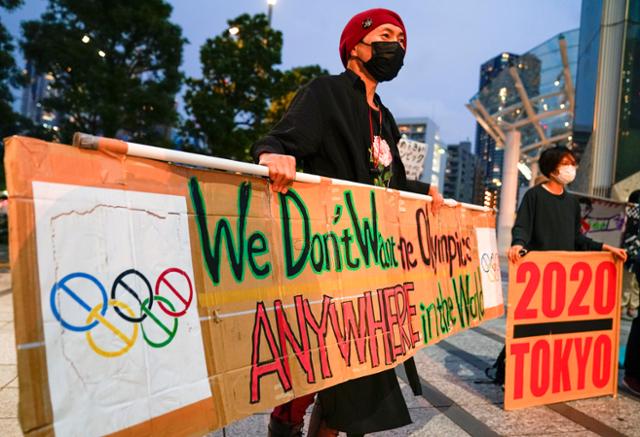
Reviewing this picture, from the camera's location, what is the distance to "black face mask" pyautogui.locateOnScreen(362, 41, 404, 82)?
6.40 feet

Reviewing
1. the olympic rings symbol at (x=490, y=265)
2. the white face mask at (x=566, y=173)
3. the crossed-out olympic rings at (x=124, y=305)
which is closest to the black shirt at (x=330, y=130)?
the crossed-out olympic rings at (x=124, y=305)

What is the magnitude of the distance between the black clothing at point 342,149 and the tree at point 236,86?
17.2 m

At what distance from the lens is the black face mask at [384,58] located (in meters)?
1.95

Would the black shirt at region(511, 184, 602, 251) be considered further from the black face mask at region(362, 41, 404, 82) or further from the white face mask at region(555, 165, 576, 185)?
the black face mask at region(362, 41, 404, 82)

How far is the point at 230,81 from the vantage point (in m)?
19.4

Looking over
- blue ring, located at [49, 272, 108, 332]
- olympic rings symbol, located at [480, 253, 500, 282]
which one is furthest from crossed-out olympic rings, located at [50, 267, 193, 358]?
olympic rings symbol, located at [480, 253, 500, 282]

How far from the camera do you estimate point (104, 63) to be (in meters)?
15.1

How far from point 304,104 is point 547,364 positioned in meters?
2.73

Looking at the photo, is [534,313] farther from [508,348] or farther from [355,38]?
[355,38]

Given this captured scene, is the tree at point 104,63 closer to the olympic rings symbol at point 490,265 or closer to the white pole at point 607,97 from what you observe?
the white pole at point 607,97

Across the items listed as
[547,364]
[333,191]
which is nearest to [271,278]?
[333,191]

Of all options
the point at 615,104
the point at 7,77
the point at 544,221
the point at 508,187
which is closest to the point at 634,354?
the point at 544,221

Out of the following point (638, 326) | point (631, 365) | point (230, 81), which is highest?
point (230, 81)

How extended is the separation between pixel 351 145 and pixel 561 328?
98.9 inches
